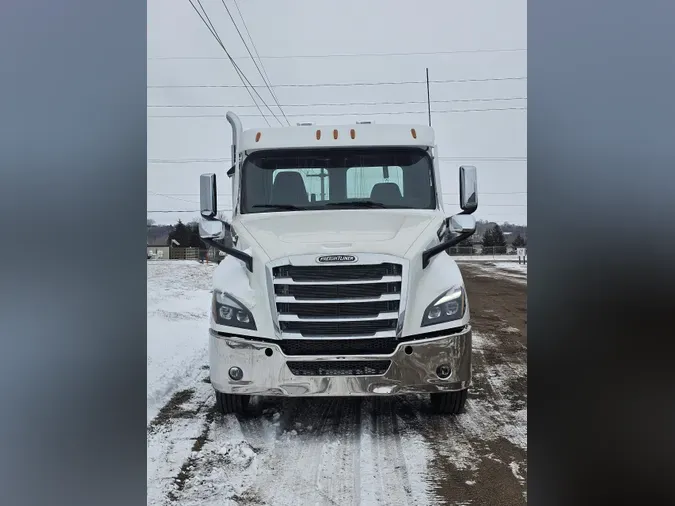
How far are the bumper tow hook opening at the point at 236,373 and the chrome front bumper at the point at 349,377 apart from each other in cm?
2

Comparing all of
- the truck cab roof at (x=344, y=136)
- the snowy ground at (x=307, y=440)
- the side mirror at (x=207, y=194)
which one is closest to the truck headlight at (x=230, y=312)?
the snowy ground at (x=307, y=440)

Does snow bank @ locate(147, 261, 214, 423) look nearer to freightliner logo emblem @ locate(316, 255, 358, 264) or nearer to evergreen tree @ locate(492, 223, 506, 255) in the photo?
freightliner logo emblem @ locate(316, 255, 358, 264)

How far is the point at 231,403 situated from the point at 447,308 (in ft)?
4.83

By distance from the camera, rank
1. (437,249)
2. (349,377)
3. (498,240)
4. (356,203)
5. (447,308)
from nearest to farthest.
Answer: (349,377) < (447,308) < (437,249) < (498,240) < (356,203)

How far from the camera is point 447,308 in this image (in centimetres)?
287

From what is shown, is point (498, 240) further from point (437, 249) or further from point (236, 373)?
point (236, 373)

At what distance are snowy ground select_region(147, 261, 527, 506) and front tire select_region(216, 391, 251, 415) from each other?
0.05 metres

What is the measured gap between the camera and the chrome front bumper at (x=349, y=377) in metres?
2.76

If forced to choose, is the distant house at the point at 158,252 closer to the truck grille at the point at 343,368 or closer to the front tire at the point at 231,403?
the front tire at the point at 231,403

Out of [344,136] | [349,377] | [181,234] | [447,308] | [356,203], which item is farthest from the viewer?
[344,136]

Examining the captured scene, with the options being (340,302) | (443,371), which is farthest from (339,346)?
(443,371)

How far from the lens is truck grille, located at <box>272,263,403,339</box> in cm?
280
